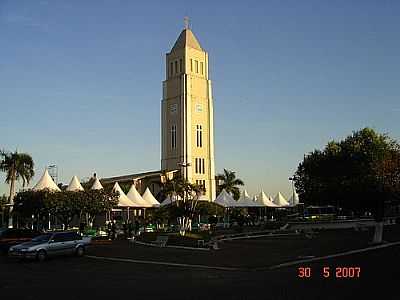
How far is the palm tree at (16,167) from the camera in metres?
55.3

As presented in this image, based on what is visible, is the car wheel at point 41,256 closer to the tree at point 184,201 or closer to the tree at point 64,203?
the tree at point 184,201

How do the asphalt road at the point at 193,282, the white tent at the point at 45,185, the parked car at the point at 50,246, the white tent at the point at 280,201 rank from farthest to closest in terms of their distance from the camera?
the white tent at the point at 280,201
the white tent at the point at 45,185
the parked car at the point at 50,246
the asphalt road at the point at 193,282

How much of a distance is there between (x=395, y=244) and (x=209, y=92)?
69009mm

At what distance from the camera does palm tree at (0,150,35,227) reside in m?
55.3

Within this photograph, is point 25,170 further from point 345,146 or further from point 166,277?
point 166,277

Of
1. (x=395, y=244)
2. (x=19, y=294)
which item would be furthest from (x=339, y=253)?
(x=19, y=294)

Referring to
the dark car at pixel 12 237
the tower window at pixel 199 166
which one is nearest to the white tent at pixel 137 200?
the dark car at pixel 12 237

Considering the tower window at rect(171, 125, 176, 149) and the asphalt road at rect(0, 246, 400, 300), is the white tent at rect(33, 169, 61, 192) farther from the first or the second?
the tower window at rect(171, 125, 176, 149)

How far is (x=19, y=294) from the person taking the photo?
14.2 m

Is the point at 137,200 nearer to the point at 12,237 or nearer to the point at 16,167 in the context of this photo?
the point at 16,167

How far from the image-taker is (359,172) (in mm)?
31641

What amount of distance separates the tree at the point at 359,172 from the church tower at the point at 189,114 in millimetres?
53711

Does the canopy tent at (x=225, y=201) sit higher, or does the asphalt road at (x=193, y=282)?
the canopy tent at (x=225, y=201)

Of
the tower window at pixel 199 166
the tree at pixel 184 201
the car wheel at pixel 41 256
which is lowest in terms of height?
the car wheel at pixel 41 256
